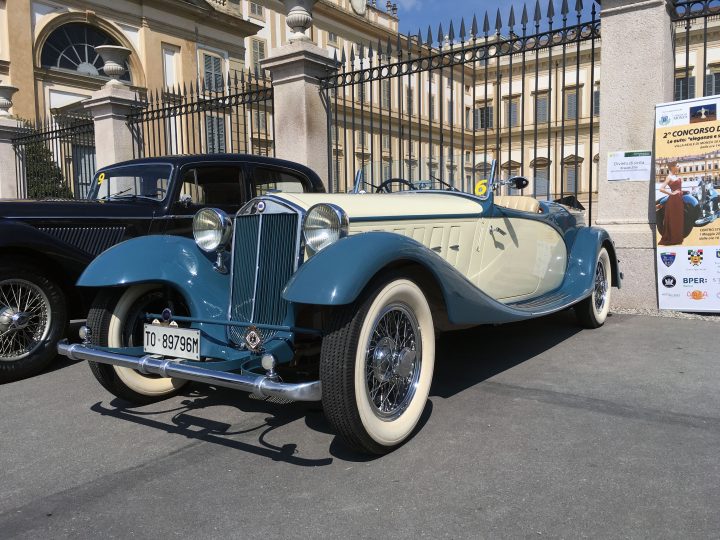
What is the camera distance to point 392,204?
3.50 m

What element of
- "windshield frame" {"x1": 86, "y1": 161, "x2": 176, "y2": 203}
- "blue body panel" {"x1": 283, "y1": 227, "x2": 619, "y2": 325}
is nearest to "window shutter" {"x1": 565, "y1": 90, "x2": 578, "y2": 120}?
"windshield frame" {"x1": 86, "y1": 161, "x2": 176, "y2": 203}

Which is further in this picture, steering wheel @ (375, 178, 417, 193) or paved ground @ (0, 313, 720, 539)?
steering wheel @ (375, 178, 417, 193)

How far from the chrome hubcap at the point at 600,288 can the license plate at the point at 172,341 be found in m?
3.93

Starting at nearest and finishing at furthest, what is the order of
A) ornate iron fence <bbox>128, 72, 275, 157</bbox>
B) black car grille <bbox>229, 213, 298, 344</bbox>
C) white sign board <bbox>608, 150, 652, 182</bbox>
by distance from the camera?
black car grille <bbox>229, 213, 298, 344</bbox>, white sign board <bbox>608, 150, 652, 182</bbox>, ornate iron fence <bbox>128, 72, 275, 157</bbox>

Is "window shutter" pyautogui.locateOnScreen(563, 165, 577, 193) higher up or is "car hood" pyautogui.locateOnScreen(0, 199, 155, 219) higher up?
"window shutter" pyautogui.locateOnScreen(563, 165, 577, 193)

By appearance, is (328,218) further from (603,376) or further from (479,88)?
(479,88)

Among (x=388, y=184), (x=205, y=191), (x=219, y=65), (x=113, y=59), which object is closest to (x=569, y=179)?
(x=219, y=65)

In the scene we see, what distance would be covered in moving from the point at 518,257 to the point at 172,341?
2624 mm

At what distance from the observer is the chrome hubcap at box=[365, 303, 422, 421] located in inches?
108

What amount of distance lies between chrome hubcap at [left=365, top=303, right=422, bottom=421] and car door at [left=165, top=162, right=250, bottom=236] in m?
2.79

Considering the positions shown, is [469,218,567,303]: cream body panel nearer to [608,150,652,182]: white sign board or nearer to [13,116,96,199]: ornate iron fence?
[608,150,652,182]: white sign board

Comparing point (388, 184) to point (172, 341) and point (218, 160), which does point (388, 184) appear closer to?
point (218, 160)

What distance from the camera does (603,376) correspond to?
3.90 metres

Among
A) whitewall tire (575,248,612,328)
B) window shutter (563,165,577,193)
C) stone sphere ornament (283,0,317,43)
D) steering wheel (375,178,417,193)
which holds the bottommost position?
whitewall tire (575,248,612,328)
